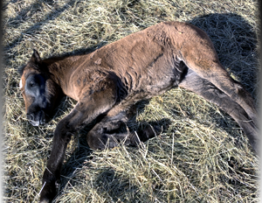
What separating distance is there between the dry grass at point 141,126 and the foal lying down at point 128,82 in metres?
0.18

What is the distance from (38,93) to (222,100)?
8.88 ft

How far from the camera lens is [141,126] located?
10.2 feet

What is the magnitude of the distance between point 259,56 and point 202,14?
1319 millimetres

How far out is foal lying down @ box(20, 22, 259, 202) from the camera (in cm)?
282

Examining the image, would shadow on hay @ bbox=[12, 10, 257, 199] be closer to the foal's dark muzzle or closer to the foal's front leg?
the foal's front leg

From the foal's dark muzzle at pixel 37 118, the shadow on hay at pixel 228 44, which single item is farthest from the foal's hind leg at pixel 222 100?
the foal's dark muzzle at pixel 37 118

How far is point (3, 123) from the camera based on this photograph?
3215mm

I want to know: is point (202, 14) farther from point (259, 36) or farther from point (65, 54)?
point (65, 54)

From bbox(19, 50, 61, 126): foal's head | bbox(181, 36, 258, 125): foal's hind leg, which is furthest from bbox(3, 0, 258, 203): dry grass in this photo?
bbox(181, 36, 258, 125): foal's hind leg

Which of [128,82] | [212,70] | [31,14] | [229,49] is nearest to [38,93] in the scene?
[128,82]

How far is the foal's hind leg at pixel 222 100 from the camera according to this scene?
2.80m

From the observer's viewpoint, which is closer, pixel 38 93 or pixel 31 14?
pixel 38 93

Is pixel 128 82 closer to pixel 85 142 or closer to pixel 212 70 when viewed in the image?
pixel 85 142

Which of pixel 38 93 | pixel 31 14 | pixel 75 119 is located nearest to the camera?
pixel 75 119
